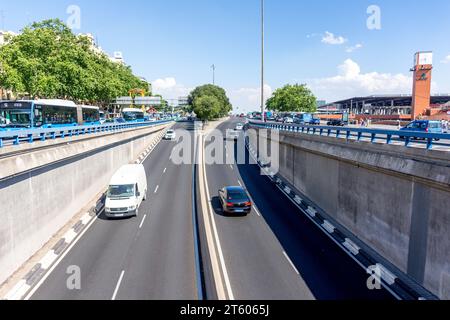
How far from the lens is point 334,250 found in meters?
16.1

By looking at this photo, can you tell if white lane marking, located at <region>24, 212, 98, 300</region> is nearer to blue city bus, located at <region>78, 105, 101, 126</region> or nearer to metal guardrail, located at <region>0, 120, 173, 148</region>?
metal guardrail, located at <region>0, 120, 173, 148</region>

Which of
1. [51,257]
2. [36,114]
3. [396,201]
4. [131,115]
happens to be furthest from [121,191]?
[131,115]

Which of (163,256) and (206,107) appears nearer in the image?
(163,256)

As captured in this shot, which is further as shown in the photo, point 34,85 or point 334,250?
point 34,85

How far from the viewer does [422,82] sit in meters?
75.0

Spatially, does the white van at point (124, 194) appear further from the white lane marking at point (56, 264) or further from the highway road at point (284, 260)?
the highway road at point (284, 260)

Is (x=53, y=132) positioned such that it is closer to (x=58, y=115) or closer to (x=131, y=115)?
(x=58, y=115)

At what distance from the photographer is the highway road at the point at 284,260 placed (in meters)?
12.3

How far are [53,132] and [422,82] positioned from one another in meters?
82.5

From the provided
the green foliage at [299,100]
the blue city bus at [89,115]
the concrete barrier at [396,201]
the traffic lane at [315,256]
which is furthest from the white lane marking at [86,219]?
the green foliage at [299,100]

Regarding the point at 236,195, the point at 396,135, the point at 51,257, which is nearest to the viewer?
the point at 396,135
